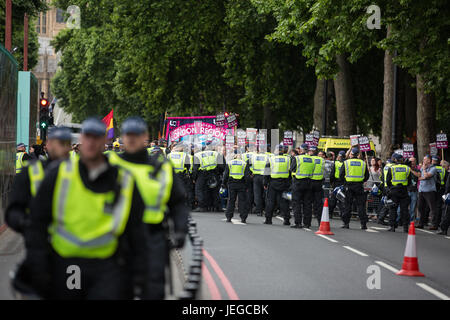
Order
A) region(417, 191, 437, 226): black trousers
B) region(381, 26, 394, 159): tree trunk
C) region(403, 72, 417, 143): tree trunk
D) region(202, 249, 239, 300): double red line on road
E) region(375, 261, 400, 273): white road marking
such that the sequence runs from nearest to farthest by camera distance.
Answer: region(202, 249, 239, 300): double red line on road → region(375, 261, 400, 273): white road marking → region(417, 191, 437, 226): black trousers → region(381, 26, 394, 159): tree trunk → region(403, 72, 417, 143): tree trunk

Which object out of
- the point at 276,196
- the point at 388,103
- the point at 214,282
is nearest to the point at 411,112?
the point at 388,103

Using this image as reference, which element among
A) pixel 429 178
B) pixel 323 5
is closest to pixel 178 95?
pixel 323 5

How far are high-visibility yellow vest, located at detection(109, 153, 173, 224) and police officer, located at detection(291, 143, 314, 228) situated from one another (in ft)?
40.3

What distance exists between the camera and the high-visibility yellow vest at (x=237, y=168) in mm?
19688

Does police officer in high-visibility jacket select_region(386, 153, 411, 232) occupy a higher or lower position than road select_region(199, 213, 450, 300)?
higher

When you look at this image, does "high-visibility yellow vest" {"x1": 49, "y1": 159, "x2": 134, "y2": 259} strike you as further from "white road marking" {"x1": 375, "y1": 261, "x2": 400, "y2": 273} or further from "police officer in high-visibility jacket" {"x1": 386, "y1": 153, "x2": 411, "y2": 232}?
"police officer in high-visibility jacket" {"x1": 386, "y1": 153, "x2": 411, "y2": 232}

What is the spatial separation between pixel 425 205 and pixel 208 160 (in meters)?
5.79

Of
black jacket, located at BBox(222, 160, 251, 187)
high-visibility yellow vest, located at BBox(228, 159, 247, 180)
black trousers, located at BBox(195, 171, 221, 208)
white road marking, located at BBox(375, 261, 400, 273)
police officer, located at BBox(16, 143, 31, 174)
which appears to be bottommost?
white road marking, located at BBox(375, 261, 400, 273)

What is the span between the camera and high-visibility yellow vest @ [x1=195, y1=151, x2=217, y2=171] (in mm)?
22922

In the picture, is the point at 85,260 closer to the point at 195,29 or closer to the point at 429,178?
the point at 429,178

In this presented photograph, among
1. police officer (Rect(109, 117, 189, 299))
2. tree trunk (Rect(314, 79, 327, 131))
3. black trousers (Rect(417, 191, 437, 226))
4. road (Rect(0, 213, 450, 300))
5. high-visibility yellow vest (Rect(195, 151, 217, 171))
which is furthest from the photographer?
tree trunk (Rect(314, 79, 327, 131))

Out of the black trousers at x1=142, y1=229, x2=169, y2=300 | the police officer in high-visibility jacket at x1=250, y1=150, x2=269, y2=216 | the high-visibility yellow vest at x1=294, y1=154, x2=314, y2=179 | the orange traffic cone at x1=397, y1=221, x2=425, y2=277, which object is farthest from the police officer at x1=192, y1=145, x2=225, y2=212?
the black trousers at x1=142, y1=229, x2=169, y2=300

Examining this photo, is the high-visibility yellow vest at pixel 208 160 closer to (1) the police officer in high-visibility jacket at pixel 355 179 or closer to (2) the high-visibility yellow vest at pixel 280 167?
(2) the high-visibility yellow vest at pixel 280 167

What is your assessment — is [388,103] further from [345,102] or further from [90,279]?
[90,279]
